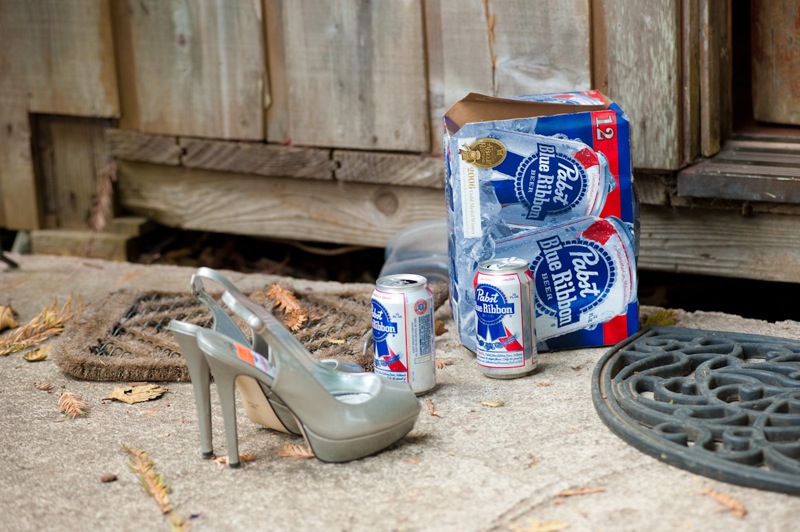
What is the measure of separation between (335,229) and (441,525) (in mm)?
1866

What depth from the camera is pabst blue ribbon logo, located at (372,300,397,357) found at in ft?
7.20

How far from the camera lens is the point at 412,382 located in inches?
87.7

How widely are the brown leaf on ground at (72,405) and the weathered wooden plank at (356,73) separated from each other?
1.30m

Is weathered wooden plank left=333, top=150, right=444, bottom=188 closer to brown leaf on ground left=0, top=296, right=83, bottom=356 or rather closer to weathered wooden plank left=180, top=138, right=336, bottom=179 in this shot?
weathered wooden plank left=180, top=138, right=336, bottom=179

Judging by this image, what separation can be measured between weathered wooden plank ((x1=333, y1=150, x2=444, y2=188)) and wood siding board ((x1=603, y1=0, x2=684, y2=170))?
25.2 inches

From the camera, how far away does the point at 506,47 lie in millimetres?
2877

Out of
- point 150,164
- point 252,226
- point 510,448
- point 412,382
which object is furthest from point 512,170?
point 150,164

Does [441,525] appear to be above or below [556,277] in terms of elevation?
below

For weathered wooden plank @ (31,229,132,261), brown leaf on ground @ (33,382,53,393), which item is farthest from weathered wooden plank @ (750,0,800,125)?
weathered wooden plank @ (31,229,132,261)

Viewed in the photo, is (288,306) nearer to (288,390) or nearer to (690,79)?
(288,390)

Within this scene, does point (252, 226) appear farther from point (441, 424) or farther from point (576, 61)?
point (441, 424)

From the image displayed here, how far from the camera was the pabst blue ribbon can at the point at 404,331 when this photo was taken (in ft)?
7.16

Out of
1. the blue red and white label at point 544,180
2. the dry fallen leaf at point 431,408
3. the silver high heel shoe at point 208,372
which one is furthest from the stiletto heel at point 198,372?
the blue red and white label at point 544,180

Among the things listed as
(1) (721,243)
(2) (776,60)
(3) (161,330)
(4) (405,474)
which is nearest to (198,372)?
(4) (405,474)
